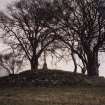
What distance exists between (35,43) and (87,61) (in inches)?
267

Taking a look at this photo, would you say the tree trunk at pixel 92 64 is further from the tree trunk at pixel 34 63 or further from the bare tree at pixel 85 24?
the tree trunk at pixel 34 63

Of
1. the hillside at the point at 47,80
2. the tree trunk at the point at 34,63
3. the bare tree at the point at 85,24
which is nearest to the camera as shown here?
the hillside at the point at 47,80

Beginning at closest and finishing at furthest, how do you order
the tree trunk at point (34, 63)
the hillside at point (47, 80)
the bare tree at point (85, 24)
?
the hillside at point (47, 80) → the bare tree at point (85, 24) → the tree trunk at point (34, 63)

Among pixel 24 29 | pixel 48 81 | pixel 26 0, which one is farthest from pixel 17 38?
pixel 48 81

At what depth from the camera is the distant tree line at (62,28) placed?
120 ft

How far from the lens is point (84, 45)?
120 ft

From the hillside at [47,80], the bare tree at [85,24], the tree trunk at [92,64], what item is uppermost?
the bare tree at [85,24]

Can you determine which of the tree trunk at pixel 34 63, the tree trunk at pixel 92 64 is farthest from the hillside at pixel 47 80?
the tree trunk at pixel 34 63

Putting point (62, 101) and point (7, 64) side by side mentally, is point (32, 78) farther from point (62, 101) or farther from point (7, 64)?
point (7, 64)

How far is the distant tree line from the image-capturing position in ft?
120

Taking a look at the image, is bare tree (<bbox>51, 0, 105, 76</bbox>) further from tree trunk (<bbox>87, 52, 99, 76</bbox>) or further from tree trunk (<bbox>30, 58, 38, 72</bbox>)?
tree trunk (<bbox>30, 58, 38, 72</bbox>)

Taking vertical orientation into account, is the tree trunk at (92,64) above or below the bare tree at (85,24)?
below

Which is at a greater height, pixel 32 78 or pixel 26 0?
pixel 26 0

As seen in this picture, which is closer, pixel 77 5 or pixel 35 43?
pixel 77 5
